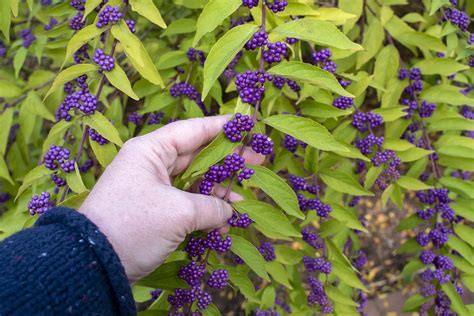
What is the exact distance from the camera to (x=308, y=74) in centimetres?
150

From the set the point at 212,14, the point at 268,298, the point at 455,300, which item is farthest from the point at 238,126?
the point at 455,300

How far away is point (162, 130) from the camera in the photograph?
169cm

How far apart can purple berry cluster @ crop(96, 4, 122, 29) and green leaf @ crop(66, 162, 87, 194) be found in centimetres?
48

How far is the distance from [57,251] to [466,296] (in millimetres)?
3368

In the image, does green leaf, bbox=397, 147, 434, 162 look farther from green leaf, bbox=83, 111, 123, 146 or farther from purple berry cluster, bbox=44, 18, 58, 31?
purple berry cluster, bbox=44, 18, 58, 31

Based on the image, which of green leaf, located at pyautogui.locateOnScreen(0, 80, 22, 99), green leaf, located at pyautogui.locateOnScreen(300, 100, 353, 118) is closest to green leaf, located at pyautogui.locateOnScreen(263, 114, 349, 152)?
green leaf, located at pyautogui.locateOnScreen(300, 100, 353, 118)

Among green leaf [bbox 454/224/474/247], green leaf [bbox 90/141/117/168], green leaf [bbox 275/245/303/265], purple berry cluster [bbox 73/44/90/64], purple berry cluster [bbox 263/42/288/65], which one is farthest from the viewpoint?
green leaf [bbox 275/245/303/265]

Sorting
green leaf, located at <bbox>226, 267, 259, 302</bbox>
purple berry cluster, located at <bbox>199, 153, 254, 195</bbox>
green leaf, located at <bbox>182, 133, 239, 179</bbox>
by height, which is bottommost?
green leaf, located at <bbox>226, 267, 259, 302</bbox>

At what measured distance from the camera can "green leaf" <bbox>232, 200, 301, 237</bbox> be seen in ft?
5.11

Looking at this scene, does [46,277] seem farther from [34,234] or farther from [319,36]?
[319,36]

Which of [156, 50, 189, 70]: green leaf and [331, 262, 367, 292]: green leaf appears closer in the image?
[331, 262, 367, 292]: green leaf

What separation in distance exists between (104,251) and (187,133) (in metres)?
0.53

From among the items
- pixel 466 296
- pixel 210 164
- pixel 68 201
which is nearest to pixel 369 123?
pixel 210 164

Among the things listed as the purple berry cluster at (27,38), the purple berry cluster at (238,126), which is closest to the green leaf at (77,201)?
the purple berry cluster at (238,126)
